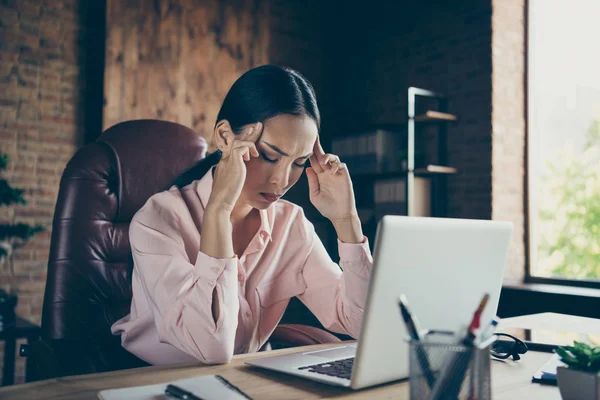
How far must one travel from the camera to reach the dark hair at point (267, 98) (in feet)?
4.52

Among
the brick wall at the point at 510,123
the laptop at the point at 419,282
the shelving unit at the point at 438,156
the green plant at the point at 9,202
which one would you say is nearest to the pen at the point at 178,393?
the laptop at the point at 419,282

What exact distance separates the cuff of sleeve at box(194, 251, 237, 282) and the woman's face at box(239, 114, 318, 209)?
30 cm

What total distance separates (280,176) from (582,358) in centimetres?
80

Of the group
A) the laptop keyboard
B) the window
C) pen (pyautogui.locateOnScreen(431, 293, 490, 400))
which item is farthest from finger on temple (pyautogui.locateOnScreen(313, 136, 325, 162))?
the window

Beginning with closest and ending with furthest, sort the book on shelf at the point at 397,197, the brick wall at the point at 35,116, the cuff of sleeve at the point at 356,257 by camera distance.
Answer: the cuff of sleeve at the point at 356,257
the brick wall at the point at 35,116
the book on shelf at the point at 397,197

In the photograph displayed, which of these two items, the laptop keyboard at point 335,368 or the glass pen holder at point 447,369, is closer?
the glass pen holder at point 447,369

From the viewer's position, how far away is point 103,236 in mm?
1562

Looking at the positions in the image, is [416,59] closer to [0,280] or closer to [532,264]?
[532,264]

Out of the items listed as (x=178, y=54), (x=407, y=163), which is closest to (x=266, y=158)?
(x=407, y=163)

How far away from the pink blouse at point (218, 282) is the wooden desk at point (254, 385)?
0.10m

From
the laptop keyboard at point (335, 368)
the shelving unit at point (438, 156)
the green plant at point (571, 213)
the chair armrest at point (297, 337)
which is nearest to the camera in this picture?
the laptop keyboard at point (335, 368)

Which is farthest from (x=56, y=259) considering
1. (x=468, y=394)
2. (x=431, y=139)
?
(x=431, y=139)

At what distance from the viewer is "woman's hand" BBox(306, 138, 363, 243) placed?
137cm

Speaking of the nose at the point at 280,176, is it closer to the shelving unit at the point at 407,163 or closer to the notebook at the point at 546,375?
the notebook at the point at 546,375
